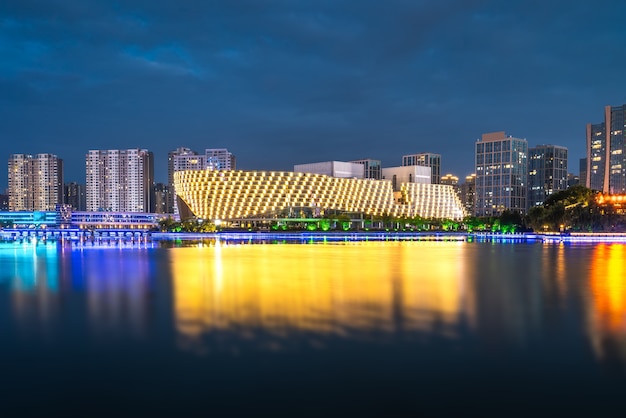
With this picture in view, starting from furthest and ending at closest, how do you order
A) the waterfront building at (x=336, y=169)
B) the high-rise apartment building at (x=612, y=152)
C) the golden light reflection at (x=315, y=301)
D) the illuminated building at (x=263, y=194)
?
the high-rise apartment building at (x=612, y=152)
the waterfront building at (x=336, y=169)
the illuminated building at (x=263, y=194)
the golden light reflection at (x=315, y=301)

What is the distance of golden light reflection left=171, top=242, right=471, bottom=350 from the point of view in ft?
46.4

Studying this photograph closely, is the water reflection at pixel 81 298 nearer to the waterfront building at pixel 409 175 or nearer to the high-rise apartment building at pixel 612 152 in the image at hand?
the waterfront building at pixel 409 175

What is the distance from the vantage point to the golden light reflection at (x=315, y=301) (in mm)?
14141

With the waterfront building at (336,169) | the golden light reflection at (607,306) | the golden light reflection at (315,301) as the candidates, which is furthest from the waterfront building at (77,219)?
the golden light reflection at (607,306)

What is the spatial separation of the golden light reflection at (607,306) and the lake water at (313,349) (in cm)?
9

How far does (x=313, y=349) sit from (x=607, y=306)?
12.5m

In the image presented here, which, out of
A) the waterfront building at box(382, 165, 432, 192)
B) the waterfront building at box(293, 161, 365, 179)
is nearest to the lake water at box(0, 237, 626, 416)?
the waterfront building at box(293, 161, 365, 179)

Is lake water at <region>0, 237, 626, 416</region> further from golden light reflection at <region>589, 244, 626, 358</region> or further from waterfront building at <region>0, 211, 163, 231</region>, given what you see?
waterfront building at <region>0, 211, 163, 231</region>

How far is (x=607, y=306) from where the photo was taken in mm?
17828

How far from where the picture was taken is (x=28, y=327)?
14641mm

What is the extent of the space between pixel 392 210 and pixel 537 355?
5986 inches

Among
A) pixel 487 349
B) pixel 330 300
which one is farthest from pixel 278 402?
pixel 330 300

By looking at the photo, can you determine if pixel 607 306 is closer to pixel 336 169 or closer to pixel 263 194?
pixel 263 194

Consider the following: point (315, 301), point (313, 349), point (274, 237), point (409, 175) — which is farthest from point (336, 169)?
→ point (313, 349)
